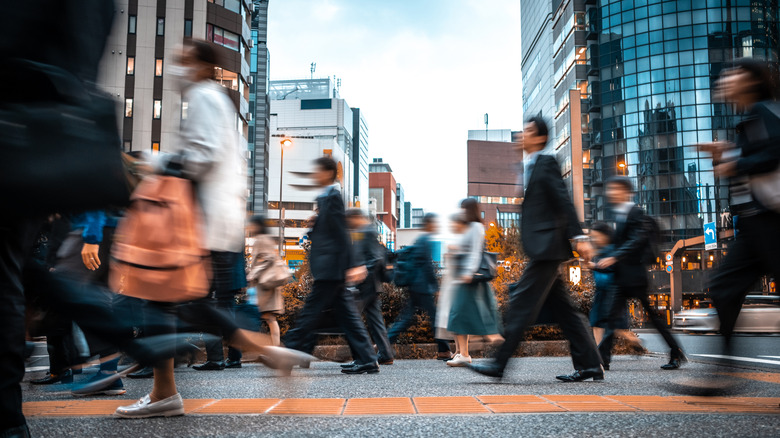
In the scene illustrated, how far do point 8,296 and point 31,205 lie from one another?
515 mm

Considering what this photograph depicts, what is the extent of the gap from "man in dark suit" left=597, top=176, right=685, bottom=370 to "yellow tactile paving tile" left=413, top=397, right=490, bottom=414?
9.00ft

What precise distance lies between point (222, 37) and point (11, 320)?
50.4 metres

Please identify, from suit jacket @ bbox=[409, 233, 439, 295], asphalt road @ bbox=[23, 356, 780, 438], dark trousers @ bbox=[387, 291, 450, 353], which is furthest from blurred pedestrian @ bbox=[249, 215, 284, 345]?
asphalt road @ bbox=[23, 356, 780, 438]

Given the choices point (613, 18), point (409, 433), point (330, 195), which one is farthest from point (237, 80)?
point (409, 433)

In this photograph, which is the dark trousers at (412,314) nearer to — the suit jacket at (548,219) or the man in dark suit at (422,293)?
the man in dark suit at (422,293)

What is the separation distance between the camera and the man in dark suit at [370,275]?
7871 millimetres

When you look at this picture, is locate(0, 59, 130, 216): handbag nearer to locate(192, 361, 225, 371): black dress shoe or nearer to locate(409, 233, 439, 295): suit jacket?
locate(192, 361, 225, 371): black dress shoe

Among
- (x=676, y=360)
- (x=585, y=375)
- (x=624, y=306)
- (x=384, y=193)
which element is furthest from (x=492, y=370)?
(x=384, y=193)

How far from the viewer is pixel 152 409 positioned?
10.9 ft

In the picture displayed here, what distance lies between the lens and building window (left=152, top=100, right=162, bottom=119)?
153ft

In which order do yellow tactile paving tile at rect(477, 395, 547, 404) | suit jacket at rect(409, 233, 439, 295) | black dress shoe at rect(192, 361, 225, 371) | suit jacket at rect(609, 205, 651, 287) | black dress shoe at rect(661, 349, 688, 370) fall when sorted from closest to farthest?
yellow tactile paving tile at rect(477, 395, 547, 404), suit jacket at rect(609, 205, 651, 287), black dress shoe at rect(661, 349, 688, 370), black dress shoe at rect(192, 361, 225, 371), suit jacket at rect(409, 233, 439, 295)

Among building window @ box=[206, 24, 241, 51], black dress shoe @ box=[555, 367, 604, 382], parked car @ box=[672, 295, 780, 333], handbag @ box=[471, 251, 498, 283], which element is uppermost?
building window @ box=[206, 24, 241, 51]

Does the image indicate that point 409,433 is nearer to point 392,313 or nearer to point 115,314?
point 115,314

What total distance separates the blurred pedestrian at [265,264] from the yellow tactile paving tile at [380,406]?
152 inches
